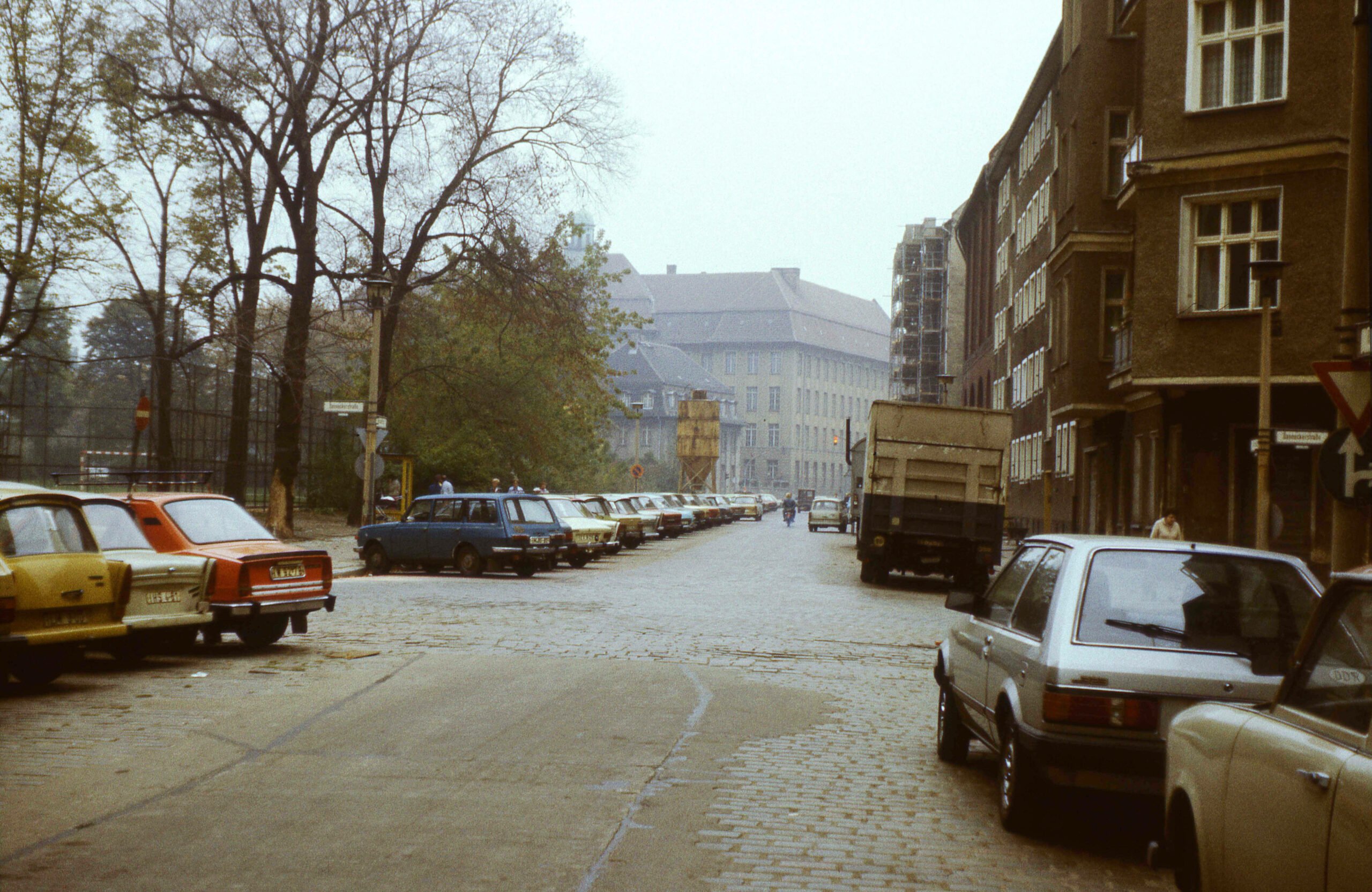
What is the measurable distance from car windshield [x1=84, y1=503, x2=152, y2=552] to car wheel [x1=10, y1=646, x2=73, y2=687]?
1.72m

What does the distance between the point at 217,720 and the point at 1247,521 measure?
813 inches

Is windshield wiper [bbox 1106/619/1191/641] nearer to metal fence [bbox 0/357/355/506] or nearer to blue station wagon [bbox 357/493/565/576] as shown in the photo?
metal fence [bbox 0/357/355/506]

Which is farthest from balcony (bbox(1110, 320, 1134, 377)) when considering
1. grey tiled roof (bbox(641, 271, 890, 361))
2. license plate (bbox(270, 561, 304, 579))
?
grey tiled roof (bbox(641, 271, 890, 361))

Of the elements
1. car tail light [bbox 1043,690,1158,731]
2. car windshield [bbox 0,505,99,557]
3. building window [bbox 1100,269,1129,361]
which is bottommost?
car tail light [bbox 1043,690,1158,731]

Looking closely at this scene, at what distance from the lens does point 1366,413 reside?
11312 millimetres

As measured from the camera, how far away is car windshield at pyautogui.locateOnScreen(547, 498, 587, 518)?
36562mm

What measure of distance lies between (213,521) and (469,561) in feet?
45.6

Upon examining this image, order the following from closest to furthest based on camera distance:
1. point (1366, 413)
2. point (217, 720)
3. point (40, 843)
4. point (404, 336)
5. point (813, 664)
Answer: point (40, 843)
point (217, 720)
point (1366, 413)
point (813, 664)
point (404, 336)

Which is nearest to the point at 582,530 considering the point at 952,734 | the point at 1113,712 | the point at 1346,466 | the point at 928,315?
the point at 1346,466

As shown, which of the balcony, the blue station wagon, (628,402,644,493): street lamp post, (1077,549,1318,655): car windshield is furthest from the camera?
(628,402,644,493): street lamp post

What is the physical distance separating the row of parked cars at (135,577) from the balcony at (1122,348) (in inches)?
650

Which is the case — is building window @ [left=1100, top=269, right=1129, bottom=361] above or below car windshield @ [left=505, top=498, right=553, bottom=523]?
above

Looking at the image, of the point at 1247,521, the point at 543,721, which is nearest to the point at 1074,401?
the point at 1247,521

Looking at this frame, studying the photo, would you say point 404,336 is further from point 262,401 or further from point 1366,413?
point 1366,413
